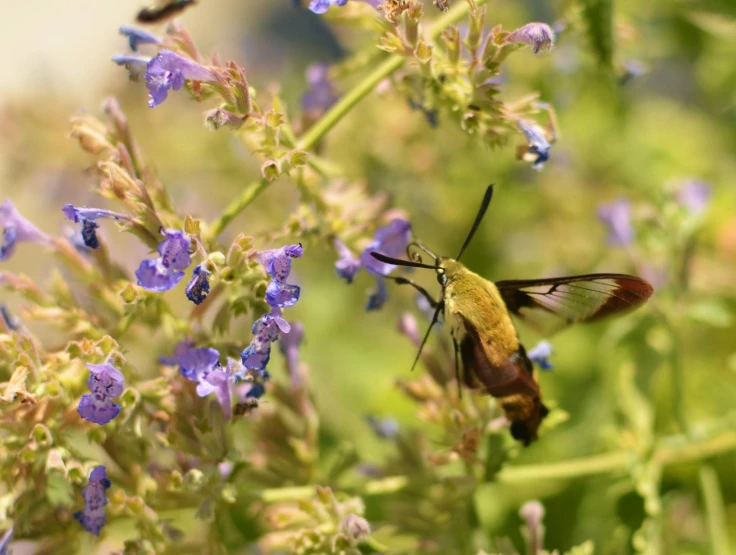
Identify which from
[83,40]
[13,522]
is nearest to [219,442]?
[13,522]

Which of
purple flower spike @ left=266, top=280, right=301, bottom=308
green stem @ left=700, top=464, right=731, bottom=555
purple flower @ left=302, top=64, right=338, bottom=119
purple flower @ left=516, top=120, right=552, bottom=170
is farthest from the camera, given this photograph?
purple flower @ left=302, top=64, right=338, bottom=119

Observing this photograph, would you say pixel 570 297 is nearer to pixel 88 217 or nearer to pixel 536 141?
pixel 536 141

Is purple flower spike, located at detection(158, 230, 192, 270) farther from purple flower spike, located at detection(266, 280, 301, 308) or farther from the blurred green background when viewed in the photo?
the blurred green background

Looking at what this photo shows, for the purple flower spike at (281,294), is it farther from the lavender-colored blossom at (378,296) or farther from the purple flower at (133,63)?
the purple flower at (133,63)

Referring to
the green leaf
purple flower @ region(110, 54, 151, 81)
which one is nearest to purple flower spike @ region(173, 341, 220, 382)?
purple flower @ region(110, 54, 151, 81)

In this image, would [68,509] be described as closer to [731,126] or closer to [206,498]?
[206,498]

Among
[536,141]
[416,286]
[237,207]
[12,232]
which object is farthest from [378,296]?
[12,232]
